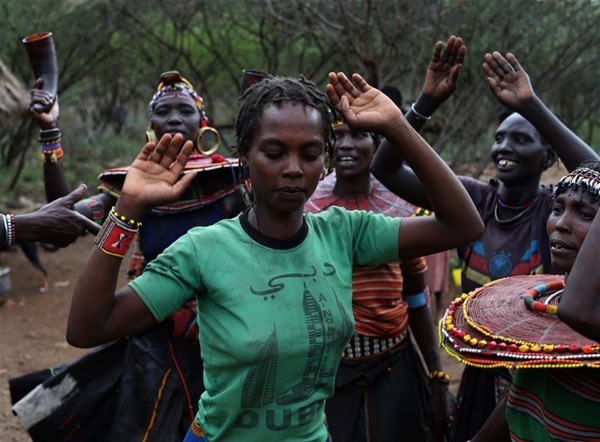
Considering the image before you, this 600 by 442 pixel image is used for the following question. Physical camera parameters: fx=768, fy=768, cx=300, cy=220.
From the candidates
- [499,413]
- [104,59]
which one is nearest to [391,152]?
[499,413]

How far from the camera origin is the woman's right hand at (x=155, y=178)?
1.95 meters

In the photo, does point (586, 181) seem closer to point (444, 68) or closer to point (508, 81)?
point (444, 68)

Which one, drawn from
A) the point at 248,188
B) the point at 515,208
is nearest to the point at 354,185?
the point at 515,208

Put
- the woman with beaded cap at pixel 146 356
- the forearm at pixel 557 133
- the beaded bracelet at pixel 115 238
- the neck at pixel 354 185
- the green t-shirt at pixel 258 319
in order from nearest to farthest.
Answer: the beaded bracelet at pixel 115 238 < the green t-shirt at pixel 258 319 < the forearm at pixel 557 133 < the woman with beaded cap at pixel 146 356 < the neck at pixel 354 185

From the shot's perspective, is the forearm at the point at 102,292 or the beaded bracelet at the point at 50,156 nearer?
the forearm at the point at 102,292

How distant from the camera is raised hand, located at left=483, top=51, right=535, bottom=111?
9.82 feet

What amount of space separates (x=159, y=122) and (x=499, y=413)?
7.04ft

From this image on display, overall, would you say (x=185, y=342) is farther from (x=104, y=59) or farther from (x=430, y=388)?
(x=104, y=59)

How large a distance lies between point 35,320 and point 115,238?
620cm

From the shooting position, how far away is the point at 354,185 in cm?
368

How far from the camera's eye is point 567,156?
2973 millimetres

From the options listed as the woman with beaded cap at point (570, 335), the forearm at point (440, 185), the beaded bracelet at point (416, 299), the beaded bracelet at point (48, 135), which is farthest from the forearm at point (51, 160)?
the woman with beaded cap at point (570, 335)

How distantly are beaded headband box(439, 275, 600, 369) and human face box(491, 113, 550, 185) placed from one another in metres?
0.99

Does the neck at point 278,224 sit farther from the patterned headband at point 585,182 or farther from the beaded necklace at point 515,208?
the beaded necklace at point 515,208
